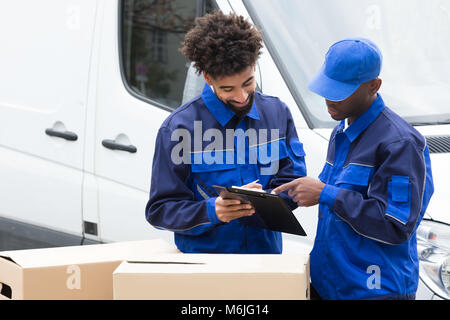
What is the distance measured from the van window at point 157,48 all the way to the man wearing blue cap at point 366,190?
4.43 ft

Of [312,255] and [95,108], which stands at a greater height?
[95,108]

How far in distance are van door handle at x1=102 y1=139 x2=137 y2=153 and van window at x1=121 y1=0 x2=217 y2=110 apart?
27cm

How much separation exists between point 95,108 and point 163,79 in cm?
42

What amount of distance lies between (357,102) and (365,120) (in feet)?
0.21

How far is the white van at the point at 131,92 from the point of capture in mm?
3116

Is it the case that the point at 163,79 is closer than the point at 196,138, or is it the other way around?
the point at 196,138

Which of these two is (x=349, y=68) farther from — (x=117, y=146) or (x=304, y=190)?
(x=117, y=146)

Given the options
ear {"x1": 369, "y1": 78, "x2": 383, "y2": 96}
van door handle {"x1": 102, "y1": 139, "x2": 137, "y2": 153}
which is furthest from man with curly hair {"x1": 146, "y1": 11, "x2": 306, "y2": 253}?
van door handle {"x1": 102, "y1": 139, "x2": 137, "y2": 153}

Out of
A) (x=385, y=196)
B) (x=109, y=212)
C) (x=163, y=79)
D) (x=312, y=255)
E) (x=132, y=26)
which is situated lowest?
(x=109, y=212)

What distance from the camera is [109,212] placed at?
3764 millimetres

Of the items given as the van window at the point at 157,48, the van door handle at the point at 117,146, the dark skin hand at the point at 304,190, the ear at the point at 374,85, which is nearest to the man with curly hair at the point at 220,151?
the dark skin hand at the point at 304,190

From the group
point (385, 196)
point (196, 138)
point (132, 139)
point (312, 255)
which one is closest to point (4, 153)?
point (132, 139)

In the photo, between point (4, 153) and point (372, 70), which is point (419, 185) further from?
point (4, 153)

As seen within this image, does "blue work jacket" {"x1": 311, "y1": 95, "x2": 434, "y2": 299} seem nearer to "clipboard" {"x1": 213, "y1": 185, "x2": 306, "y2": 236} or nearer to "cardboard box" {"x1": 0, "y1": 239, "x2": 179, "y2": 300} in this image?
"clipboard" {"x1": 213, "y1": 185, "x2": 306, "y2": 236}
